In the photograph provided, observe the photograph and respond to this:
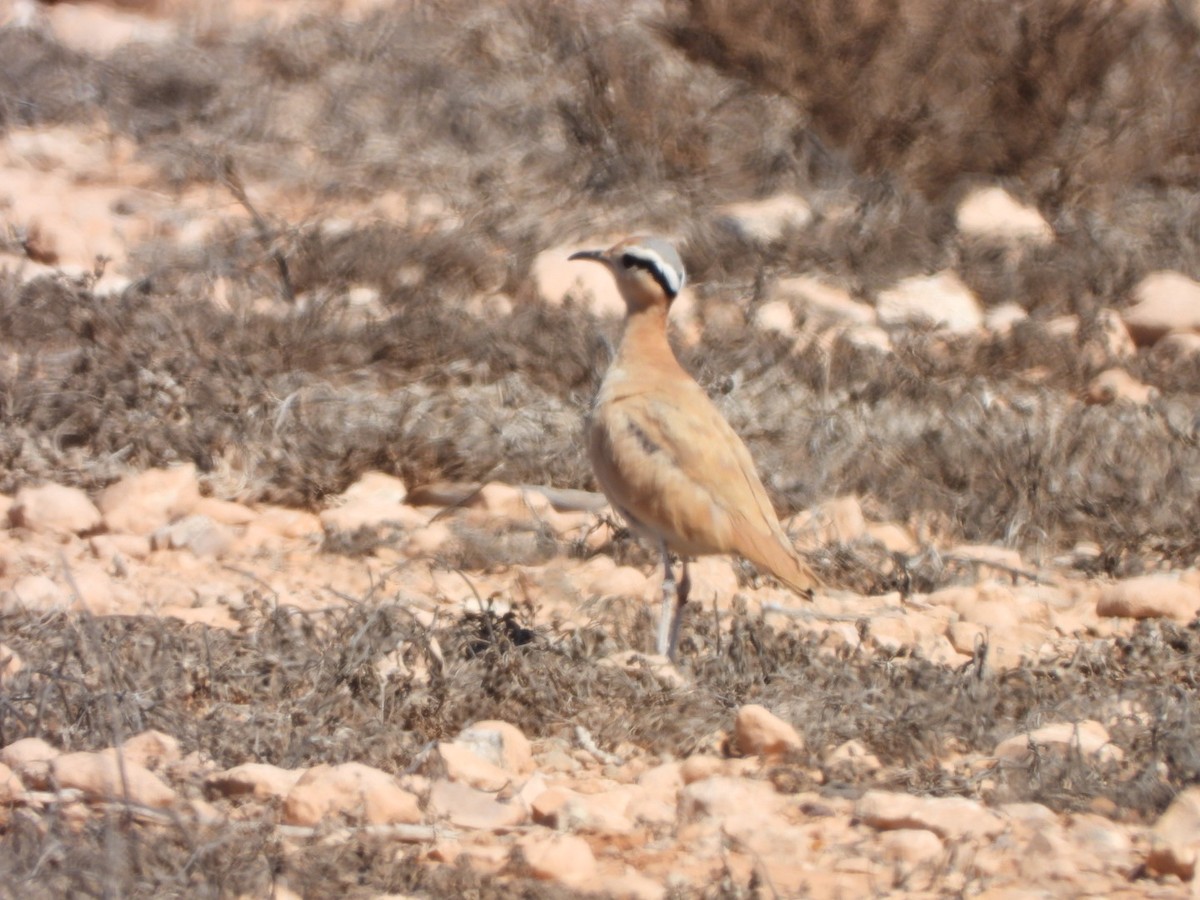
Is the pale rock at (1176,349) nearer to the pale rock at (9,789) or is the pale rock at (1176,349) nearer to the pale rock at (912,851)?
the pale rock at (912,851)

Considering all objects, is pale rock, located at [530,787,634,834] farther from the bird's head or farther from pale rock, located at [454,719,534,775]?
the bird's head

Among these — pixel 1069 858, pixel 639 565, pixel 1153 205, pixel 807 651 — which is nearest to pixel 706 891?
pixel 1069 858

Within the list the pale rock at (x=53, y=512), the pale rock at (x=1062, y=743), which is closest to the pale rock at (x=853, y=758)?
the pale rock at (x=1062, y=743)

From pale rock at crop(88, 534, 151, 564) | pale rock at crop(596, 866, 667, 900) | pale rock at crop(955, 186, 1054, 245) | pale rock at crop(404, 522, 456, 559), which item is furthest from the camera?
pale rock at crop(955, 186, 1054, 245)

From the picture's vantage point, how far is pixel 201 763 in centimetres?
421

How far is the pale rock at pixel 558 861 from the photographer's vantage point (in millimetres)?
3693

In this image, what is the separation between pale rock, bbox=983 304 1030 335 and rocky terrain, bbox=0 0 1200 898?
26 mm

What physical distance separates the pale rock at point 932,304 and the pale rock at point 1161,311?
0.87m

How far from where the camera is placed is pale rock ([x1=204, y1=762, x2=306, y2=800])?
4008 mm

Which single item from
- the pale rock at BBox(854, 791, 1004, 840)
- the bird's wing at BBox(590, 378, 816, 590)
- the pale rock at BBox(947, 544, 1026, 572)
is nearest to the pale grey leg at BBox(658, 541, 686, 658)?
the bird's wing at BBox(590, 378, 816, 590)

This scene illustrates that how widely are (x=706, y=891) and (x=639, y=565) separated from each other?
2.84m

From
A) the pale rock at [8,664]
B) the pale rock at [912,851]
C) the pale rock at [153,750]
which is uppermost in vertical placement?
the pale rock at [8,664]

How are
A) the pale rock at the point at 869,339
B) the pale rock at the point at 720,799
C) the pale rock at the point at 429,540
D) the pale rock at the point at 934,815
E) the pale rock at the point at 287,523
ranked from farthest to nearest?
the pale rock at the point at 869,339 < the pale rock at the point at 287,523 < the pale rock at the point at 429,540 < the pale rock at the point at 720,799 < the pale rock at the point at 934,815

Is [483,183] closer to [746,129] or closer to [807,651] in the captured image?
[746,129]
